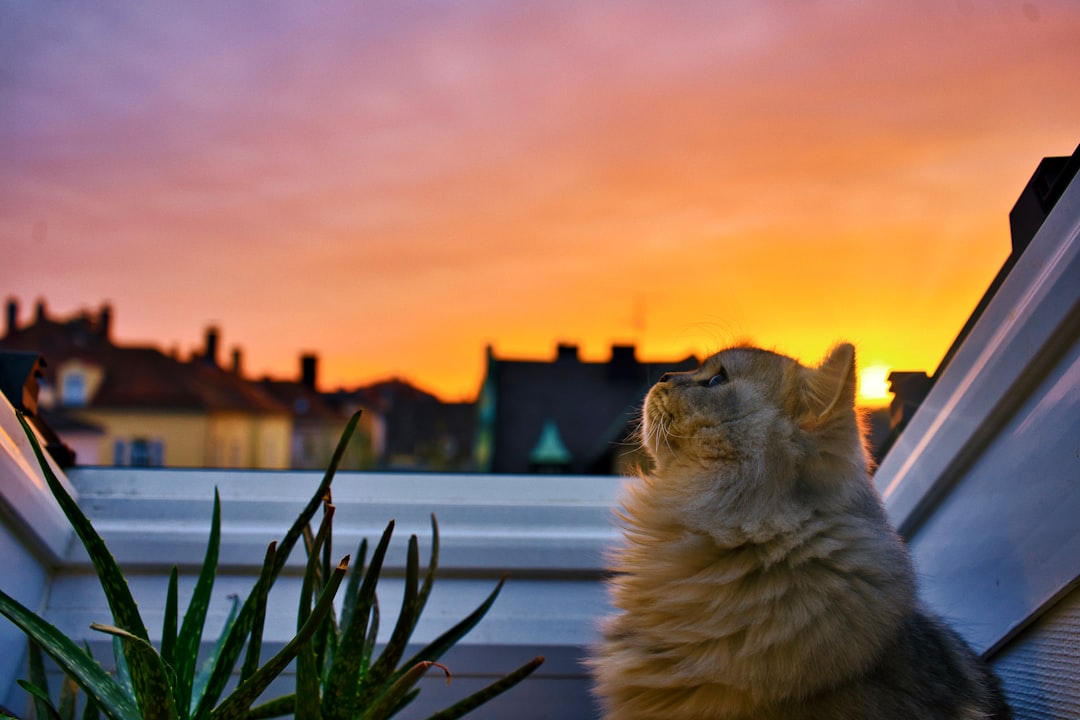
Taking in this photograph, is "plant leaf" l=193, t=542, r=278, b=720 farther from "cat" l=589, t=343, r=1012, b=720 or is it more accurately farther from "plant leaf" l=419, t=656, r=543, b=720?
"cat" l=589, t=343, r=1012, b=720

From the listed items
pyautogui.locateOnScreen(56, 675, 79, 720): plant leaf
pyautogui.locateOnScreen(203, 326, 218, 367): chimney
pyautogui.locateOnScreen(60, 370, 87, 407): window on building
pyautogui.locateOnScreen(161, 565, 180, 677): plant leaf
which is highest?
pyautogui.locateOnScreen(203, 326, 218, 367): chimney

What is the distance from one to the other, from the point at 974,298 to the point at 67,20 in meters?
1.49

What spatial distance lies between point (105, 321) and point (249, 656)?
Result: 956 millimetres

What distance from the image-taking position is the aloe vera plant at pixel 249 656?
75 cm

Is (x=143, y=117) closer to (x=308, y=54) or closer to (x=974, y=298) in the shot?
(x=308, y=54)

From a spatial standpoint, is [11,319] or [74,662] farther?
[11,319]

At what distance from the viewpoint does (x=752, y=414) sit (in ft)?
3.55

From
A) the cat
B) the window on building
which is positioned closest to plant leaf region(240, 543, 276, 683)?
the cat

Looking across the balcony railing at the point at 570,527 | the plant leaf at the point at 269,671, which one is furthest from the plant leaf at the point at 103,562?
the balcony railing at the point at 570,527

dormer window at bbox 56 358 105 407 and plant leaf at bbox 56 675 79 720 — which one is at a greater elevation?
dormer window at bbox 56 358 105 407

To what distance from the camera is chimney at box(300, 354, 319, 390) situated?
5.54ft

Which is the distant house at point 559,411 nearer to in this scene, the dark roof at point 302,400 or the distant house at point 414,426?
the distant house at point 414,426

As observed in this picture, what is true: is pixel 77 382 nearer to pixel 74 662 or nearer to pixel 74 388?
pixel 74 388

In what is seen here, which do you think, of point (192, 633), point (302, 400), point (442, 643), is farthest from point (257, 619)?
point (302, 400)
